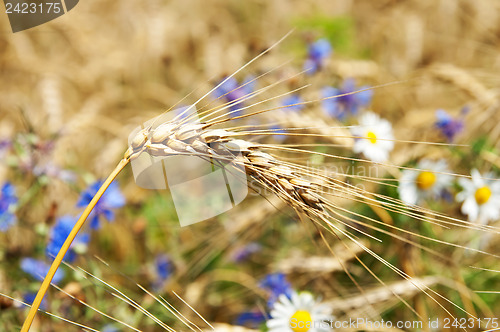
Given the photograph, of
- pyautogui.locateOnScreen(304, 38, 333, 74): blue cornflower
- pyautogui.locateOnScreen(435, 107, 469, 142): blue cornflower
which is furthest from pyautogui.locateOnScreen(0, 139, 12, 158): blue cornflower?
pyautogui.locateOnScreen(435, 107, 469, 142): blue cornflower

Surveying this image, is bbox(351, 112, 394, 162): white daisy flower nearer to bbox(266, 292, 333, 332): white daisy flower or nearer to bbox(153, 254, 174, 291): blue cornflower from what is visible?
bbox(266, 292, 333, 332): white daisy flower

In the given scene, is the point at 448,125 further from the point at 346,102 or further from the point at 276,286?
the point at 276,286

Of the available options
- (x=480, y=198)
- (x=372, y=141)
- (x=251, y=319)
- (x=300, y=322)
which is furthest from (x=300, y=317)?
(x=480, y=198)

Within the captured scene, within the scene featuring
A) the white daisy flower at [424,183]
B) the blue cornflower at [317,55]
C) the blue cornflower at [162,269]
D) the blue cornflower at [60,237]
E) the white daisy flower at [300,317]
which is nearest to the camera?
the white daisy flower at [300,317]

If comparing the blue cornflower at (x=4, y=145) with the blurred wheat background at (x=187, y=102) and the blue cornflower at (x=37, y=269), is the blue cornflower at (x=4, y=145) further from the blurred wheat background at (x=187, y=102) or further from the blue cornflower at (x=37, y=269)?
the blue cornflower at (x=37, y=269)

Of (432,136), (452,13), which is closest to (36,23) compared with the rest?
(432,136)

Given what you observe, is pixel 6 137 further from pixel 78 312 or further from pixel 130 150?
pixel 130 150

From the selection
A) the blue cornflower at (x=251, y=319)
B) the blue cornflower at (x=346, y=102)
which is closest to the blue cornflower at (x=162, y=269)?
the blue cornflower at (x=251, y=319)
